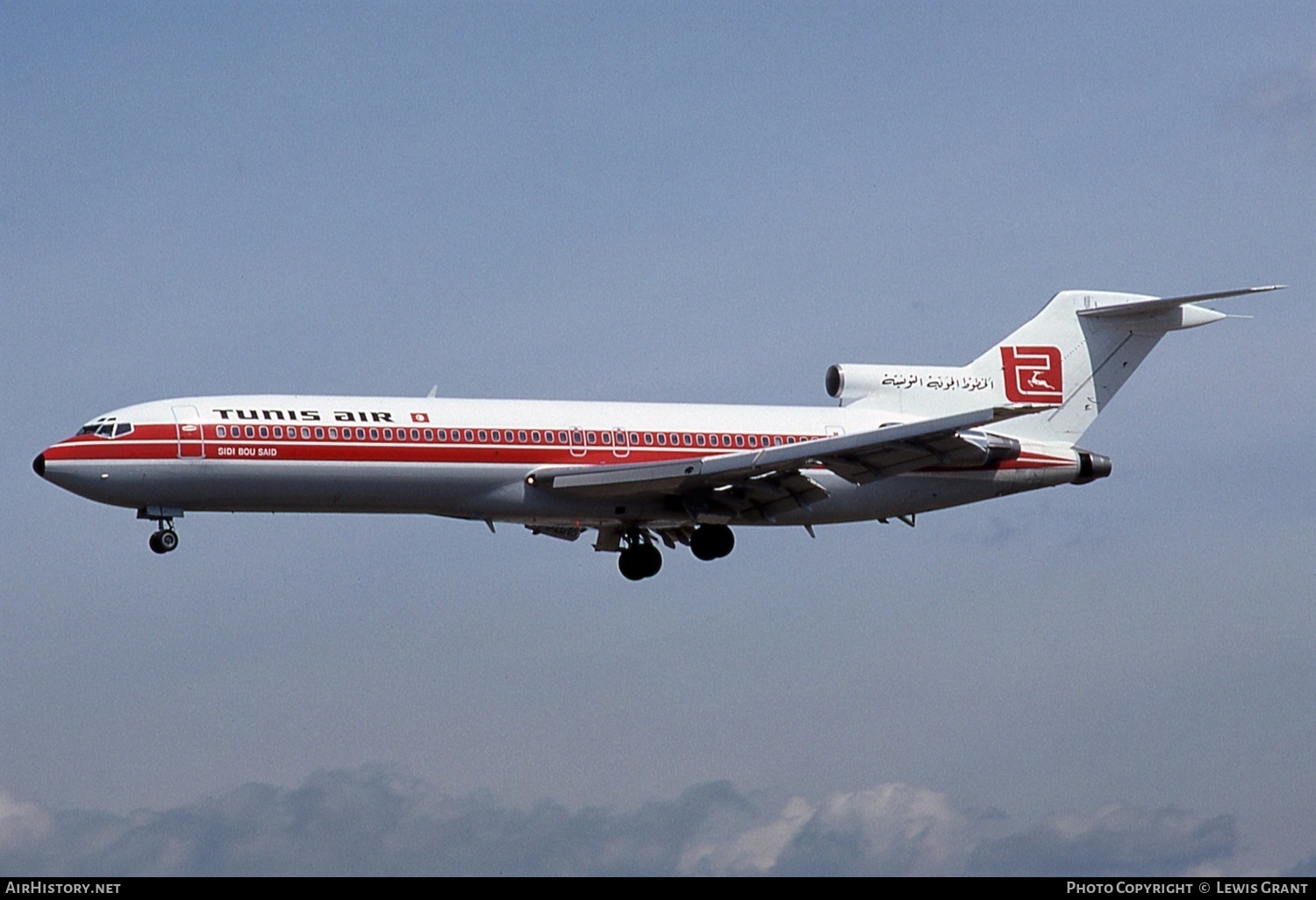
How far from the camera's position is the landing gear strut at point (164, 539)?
44562 millimetres

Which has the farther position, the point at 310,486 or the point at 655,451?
the point at 655,451

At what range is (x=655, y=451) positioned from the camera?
157ft

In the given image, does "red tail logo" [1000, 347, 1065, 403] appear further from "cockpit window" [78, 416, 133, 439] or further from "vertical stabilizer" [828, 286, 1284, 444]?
"cockpit window" [78, 416, 133, 439]

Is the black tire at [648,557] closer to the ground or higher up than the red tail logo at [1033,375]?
closer to the ground

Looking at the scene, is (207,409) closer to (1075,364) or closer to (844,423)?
(844,423)

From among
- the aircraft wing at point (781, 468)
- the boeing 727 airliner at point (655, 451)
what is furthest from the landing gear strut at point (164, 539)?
the aircraft wing at point (781, 468)

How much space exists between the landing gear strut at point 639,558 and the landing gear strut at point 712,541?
180 cm

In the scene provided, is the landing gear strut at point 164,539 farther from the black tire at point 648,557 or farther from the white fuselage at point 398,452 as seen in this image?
the black tire at point 648,557

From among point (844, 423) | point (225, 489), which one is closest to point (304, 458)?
point (225, 489)

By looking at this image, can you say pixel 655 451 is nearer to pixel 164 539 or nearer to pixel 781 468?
pixel 781 468

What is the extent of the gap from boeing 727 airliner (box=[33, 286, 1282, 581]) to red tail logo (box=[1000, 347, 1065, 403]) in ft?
0.14

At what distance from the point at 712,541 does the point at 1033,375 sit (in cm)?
960

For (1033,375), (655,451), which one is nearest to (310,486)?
(655,451)
